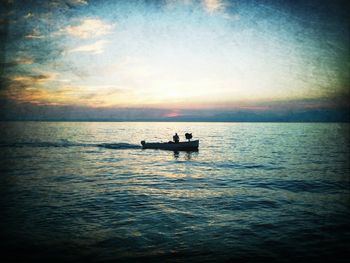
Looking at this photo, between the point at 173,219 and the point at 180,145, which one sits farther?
the point at 180,145

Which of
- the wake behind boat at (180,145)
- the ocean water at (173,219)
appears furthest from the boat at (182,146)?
the ocean water at (173,219)

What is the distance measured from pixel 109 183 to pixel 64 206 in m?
6.77

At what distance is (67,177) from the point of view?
23672 millimetres

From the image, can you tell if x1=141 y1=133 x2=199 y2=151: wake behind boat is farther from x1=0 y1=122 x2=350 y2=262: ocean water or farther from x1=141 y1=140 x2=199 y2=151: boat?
x1=0 y1=122 x2=350 y2=262: ocean water

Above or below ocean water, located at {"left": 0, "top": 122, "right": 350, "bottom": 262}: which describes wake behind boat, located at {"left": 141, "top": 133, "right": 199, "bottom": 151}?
above

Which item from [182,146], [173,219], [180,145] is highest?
[180,145]

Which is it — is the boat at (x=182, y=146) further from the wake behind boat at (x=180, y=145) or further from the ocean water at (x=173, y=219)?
the ocean water at (x=173, y=219)

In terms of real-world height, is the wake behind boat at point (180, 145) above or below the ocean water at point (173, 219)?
above

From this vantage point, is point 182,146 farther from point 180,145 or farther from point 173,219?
point 173,219

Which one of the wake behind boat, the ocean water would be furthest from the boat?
the ocean water

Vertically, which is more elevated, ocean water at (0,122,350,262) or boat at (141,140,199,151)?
boat at (141,140,199,151)

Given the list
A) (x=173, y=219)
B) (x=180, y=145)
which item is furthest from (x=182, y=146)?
(x=173, y=219)

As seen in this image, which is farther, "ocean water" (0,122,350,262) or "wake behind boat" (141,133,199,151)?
"wake behind boat" (141,133,199,151)

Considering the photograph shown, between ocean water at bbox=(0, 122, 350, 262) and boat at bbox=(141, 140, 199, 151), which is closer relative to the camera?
ocean water at bbox=(0, 122, 350, 262)
